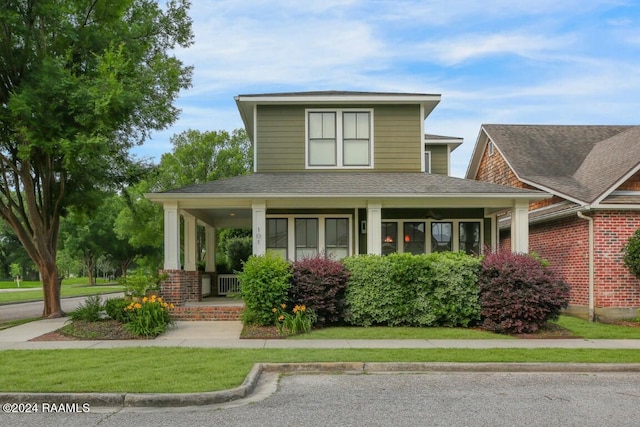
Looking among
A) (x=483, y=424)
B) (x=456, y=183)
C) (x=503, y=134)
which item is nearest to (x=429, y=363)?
(x=483, y=424)

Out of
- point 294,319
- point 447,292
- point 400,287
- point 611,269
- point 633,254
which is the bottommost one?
point 294,319

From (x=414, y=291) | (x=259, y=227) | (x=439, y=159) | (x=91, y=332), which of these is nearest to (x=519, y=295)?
(x=414, y=291)

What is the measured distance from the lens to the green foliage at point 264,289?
12695 mm

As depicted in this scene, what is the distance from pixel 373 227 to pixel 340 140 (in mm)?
3426

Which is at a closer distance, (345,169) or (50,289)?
(50,289)

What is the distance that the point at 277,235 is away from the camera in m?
17.1

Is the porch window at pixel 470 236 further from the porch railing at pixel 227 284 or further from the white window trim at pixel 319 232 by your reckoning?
the porch railing at pixel 227 284

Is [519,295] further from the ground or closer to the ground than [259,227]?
closer to the ground

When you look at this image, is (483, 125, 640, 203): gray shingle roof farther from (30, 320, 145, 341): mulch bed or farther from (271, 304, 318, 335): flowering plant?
(30, 320, 145, 341): mulch bed

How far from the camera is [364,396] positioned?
7270 millimetres

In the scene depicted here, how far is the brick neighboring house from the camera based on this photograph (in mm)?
14992

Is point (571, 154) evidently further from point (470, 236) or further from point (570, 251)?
point (470, 236)

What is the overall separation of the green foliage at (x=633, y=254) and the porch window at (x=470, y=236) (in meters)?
4.06

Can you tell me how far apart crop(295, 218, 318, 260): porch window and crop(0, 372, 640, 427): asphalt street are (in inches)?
336
